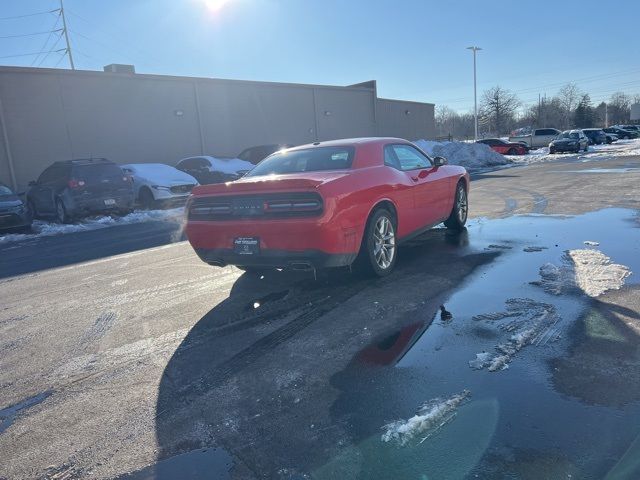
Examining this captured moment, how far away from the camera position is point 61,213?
1316 centimetres

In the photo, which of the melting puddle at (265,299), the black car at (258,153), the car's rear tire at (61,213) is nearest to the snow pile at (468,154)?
the black car at (258,153)

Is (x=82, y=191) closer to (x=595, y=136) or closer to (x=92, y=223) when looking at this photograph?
(x=92, y=223)

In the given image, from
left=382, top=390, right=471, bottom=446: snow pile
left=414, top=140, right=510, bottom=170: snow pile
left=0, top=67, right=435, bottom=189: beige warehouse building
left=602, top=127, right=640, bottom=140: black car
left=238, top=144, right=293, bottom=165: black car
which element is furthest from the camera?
left=602, top=127, right=640, bottom=140: black car

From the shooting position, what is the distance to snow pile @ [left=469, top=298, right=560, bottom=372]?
10.7 ft

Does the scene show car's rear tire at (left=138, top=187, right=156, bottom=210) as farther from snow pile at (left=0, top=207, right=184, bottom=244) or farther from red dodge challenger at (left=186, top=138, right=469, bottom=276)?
red dodge challenger at (left=186, top=138, right=469, bottom=276)

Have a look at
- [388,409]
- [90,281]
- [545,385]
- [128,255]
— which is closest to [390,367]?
[388,409]

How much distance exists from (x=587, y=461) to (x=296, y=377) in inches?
67.7

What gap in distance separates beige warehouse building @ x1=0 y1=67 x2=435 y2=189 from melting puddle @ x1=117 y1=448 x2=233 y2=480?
1793 centimetres

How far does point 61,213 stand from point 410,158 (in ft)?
34.7

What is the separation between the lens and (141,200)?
15625 mm

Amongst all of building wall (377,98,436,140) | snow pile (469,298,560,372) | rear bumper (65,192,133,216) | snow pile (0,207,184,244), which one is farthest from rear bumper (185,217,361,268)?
building wall (377,98,436,140)

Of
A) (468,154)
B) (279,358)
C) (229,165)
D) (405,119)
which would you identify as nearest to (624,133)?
(405,119)

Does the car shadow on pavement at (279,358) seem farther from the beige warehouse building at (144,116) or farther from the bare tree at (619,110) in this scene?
the bare tree at (619,110)

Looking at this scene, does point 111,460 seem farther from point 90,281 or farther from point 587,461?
point 90,281
